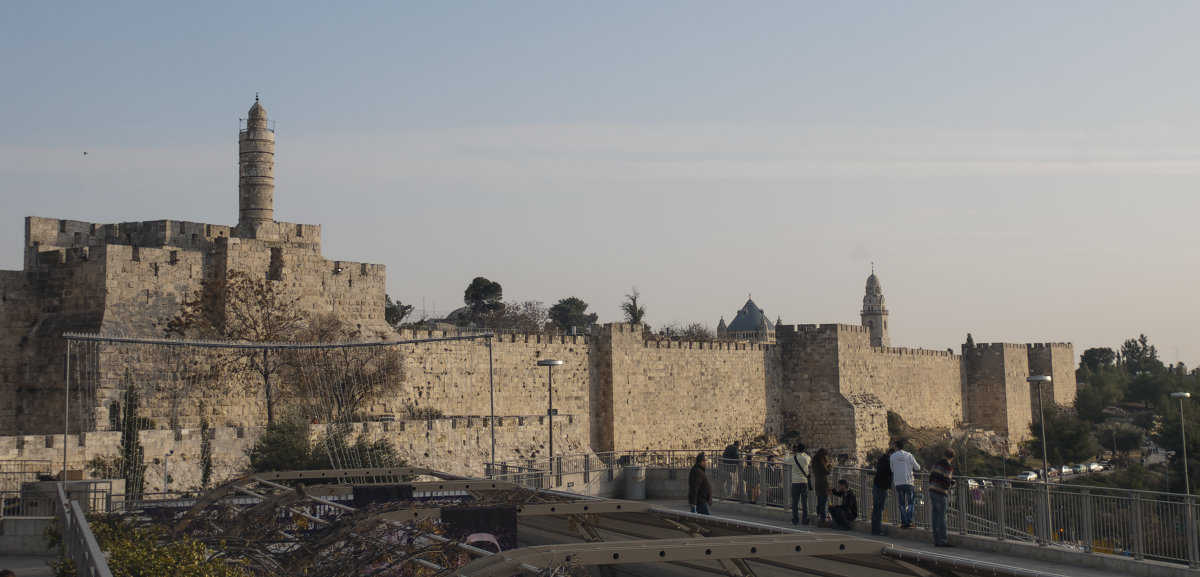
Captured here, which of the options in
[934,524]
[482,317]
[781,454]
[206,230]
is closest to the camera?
[934,524]

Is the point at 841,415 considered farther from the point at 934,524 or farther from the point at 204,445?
the point at 934,524

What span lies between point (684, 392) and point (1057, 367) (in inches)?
1001

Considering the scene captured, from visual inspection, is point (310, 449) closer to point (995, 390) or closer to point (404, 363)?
point (404, 363)

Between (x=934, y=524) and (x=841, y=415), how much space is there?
26.5 m

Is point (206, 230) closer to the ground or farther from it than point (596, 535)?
farther from it

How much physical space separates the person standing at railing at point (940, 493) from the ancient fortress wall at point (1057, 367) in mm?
42900

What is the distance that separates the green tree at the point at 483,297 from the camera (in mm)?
63188

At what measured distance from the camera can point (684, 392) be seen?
34.7 meters

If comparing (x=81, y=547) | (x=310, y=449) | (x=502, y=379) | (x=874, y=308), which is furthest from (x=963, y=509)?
(x=874, y=308)

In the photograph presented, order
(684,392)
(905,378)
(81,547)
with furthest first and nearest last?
(905,378), (684,392), (81,547)

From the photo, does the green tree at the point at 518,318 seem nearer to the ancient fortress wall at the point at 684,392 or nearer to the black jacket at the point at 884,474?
the ancient fortress wall at the point at 684,392

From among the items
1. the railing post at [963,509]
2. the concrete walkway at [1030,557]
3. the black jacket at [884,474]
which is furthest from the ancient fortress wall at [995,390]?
the railing post at [963,509]

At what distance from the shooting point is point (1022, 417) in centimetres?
5041

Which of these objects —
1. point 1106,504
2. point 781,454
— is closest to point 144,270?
point 1106,504
